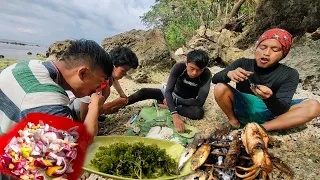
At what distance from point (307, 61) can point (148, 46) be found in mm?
Answer: 3949

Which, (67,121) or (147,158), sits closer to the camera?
(67,121)

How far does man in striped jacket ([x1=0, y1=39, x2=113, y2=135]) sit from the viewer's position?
1402 mm

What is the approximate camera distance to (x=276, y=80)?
10.7 feet

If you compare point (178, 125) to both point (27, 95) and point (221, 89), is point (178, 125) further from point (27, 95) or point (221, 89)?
point (27, 95)

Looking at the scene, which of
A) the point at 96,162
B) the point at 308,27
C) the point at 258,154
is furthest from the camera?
the point at 308,27

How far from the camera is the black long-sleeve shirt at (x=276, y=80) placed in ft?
9.81

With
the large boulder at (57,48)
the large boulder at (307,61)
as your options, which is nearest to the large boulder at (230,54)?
the large boulder at (307,61)

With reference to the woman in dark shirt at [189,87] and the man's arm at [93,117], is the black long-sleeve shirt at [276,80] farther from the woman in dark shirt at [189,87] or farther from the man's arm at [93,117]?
the man's arm at [93,117]

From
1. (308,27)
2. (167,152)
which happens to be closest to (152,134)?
(167,152)

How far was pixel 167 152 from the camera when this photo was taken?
219 centimetres

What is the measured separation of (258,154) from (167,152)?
751 mm

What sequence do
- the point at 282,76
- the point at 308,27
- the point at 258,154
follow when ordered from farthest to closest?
1. the point at 308,27
2. the point at 282,76
3. the point at 258,154

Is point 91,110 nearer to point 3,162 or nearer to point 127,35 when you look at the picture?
point 3,162

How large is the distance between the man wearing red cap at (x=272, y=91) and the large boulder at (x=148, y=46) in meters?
3.91
